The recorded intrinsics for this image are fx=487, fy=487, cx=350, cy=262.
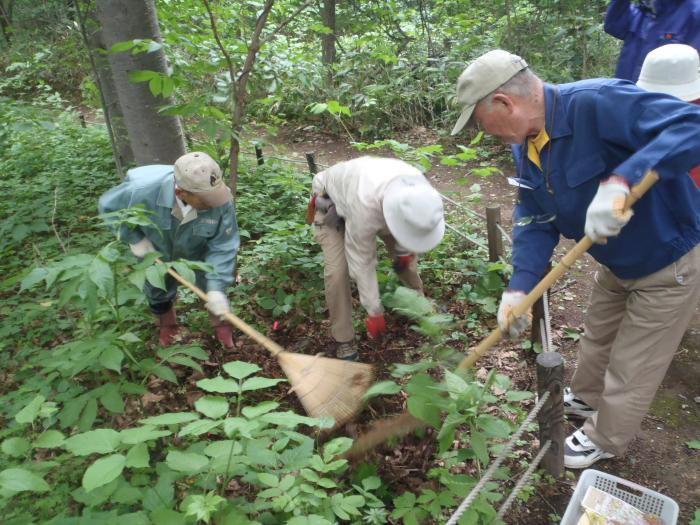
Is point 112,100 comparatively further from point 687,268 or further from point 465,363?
point 687,268

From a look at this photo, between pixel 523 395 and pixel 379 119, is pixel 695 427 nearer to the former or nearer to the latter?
pixel 523 395

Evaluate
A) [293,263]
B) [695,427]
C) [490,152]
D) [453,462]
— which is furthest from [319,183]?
[490,152]

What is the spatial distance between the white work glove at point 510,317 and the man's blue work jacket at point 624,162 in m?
0.46

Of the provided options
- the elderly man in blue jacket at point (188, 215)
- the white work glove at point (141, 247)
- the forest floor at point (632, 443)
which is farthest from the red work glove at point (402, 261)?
the white work glove at point (141, 247)

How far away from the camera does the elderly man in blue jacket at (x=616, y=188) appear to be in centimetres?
190

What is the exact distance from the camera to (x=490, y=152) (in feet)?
25.0

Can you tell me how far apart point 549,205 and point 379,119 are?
737 centimetres

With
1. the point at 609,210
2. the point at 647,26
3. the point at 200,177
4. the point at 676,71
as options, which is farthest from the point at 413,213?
the point at 647,26

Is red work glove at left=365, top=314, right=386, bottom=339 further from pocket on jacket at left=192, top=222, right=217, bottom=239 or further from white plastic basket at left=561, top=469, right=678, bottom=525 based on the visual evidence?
white plastic basket at left=561, top=469, right=678, bottom=525

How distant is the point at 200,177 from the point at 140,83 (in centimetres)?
172

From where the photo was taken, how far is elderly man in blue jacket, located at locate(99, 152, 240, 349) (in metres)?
3.10

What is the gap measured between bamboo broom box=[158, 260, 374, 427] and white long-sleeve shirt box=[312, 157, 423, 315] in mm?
511

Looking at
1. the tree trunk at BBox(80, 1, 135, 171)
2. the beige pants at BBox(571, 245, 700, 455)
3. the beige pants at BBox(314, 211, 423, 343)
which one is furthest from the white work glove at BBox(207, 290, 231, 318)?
the tree trunk at BBox(80, 1, 135, 171)

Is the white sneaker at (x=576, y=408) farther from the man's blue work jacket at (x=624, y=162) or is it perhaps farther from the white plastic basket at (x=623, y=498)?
the man's blue work jacket at (x=624, y=162)
